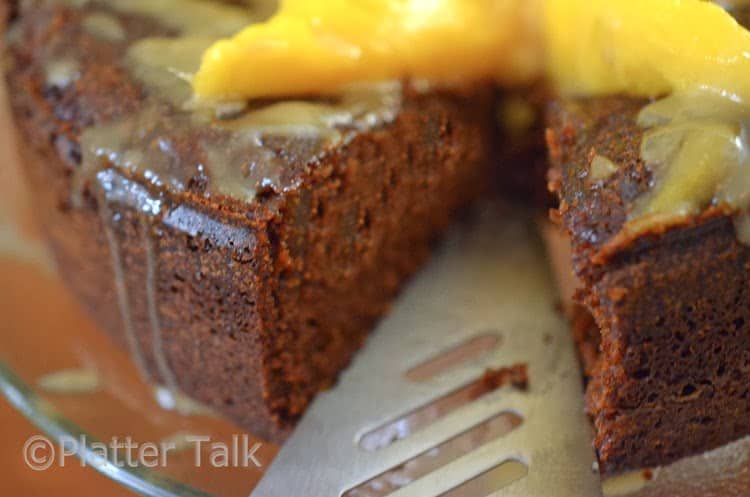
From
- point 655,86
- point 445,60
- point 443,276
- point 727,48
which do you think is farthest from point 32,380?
point 727,48

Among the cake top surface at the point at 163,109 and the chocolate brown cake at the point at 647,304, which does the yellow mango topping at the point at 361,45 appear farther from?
the chocolate brown cake at the point at 647,304

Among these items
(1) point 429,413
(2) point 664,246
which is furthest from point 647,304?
(1) point 429,413

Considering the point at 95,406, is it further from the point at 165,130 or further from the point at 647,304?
the point at 647,304

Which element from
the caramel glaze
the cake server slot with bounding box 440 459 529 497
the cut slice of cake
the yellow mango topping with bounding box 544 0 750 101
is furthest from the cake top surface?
the cake server slot with bounding box 440 459 529 497

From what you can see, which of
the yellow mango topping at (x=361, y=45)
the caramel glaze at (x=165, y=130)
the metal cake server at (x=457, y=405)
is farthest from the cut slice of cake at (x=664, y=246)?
the caramel glaze at (x=165, y=130)

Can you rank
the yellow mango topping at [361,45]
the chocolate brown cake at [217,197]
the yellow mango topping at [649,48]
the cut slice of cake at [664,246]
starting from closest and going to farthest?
the cut slice of cake at [664,246], the yellow mango topping at [649,48], the chocolate brown cake at [217,197], the yellow mango topping at [361,45]
